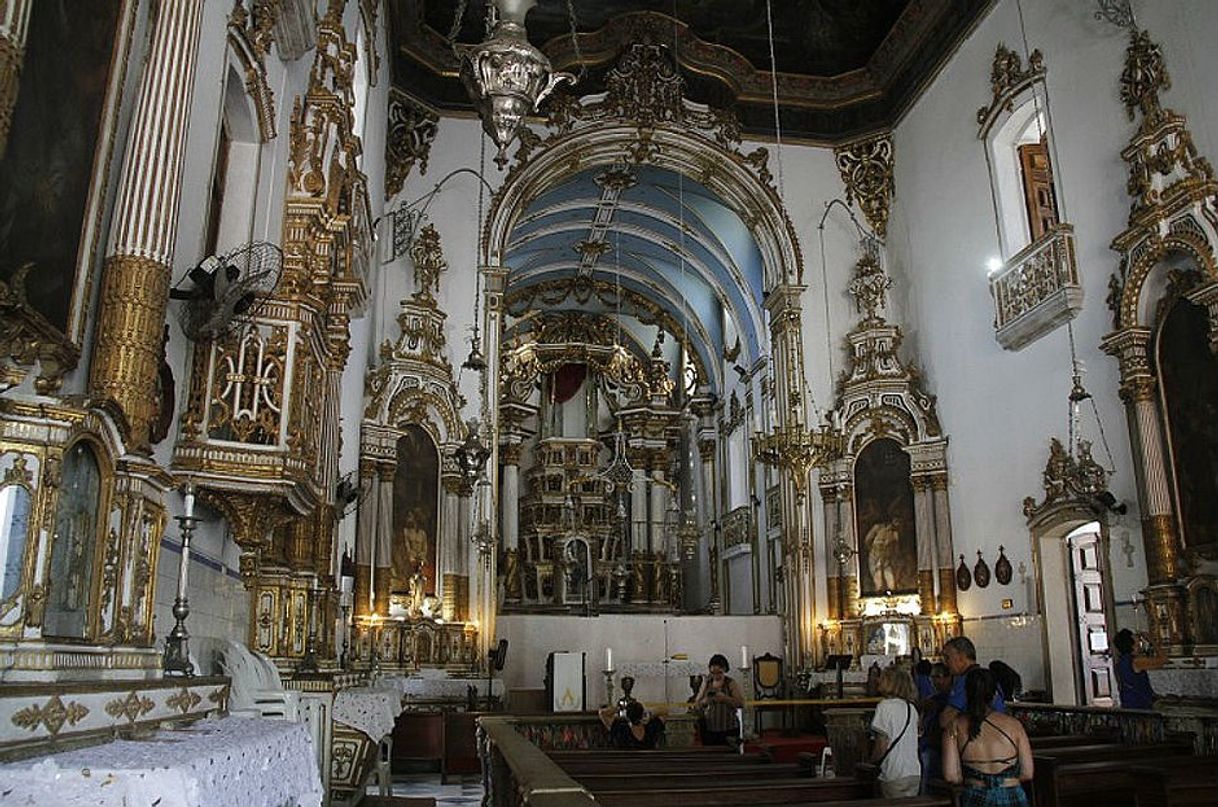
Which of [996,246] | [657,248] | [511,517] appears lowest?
[511,517]

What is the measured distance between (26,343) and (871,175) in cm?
1495

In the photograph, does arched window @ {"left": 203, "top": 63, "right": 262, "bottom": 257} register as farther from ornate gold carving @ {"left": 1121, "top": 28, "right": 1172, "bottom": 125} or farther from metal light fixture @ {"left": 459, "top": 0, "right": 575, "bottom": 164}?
ornate gold carving @ {"left": 1121, "top": 28, "right": 1172, "bottom": 125}

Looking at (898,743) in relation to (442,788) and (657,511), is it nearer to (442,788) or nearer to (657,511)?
(442,788)

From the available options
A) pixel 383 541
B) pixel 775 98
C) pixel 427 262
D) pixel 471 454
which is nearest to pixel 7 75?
pixel 471 454

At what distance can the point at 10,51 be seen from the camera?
2.88 metres

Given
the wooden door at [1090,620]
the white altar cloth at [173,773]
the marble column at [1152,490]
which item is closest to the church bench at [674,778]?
the white altar cloth at [173,773]

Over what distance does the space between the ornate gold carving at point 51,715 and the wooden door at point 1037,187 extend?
12.6 meters

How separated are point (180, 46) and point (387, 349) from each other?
977 centimetres

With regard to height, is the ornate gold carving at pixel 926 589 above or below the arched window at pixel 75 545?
above

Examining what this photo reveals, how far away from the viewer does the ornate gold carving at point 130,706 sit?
9.77ft

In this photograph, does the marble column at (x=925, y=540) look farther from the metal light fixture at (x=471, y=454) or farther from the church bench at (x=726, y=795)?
the church bench at (x=726, y=795)

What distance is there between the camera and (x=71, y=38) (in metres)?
3.65

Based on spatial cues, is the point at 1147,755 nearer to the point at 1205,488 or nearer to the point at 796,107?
the point at 1205,488

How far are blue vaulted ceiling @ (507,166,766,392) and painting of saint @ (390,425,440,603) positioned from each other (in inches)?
183
